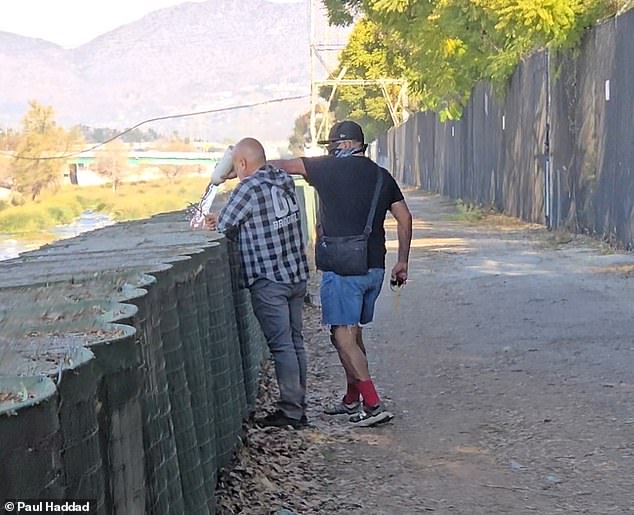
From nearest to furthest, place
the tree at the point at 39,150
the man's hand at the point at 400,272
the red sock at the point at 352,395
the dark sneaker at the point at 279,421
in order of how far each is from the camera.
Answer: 1. the dark sneaker at the point at 279,421
2. the man's hand at the point at 400,272
3. the red sock at the point at 352,395
4. the tree at the point at 39,150

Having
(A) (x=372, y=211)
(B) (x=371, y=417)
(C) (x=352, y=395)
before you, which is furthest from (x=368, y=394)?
(A) (x=372, y=211)

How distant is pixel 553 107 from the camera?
22.7 meters

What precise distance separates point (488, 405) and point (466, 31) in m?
18.5

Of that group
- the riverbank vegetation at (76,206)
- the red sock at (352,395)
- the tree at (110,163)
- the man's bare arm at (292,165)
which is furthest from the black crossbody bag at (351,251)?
the tree at (110,163)

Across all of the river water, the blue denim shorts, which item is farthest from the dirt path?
the river water

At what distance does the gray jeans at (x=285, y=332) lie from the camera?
7.27 metres

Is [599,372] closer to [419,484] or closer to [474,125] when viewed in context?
[419,484]

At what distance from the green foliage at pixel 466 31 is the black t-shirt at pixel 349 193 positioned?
13295 millimetres

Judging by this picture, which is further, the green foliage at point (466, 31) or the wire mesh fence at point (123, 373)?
the green foliage at point (466, 31)

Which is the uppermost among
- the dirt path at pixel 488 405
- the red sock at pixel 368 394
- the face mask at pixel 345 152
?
the face mask at pixel 345 152

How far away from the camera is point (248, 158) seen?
7.34 meters

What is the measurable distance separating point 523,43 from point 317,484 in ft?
60.2

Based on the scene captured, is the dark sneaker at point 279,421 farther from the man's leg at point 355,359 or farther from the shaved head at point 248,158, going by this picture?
the shaved head at point 248,158

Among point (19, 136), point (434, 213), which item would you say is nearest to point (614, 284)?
point (434, 213)
